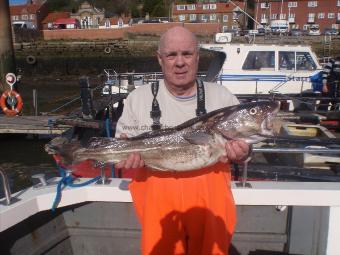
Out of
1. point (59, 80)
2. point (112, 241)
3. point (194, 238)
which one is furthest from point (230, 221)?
point (59, 80)

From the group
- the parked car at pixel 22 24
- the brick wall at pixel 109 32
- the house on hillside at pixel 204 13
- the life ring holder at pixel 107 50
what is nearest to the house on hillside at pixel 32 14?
the parked car at pixel 22 24

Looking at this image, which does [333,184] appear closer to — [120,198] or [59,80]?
[120,198]

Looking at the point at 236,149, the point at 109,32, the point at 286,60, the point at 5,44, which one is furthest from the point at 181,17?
the point at 236,149

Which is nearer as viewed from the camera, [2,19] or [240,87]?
[240,87]

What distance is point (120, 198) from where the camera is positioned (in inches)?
137

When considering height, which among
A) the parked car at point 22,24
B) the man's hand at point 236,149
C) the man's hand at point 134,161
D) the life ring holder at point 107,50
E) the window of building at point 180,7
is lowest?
the man's hand at point 134,161

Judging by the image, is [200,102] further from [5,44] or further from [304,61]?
[5,44]

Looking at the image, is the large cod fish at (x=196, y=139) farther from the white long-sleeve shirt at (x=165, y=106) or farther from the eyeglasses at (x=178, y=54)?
the eyeglasses at (x=178, y=54)

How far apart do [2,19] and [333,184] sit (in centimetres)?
1637

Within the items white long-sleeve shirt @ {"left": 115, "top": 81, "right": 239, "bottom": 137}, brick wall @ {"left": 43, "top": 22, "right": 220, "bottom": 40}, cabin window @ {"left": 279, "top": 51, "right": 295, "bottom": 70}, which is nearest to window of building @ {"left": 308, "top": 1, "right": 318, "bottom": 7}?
brick wall @ {"left": 43, "top": 22, "right": 220, "bottom": 40}

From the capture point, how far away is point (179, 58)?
290 cm

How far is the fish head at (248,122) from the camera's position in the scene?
2.84 m

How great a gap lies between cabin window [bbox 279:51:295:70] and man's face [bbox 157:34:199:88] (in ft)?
37.4

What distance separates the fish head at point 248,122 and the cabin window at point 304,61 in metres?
11.6
